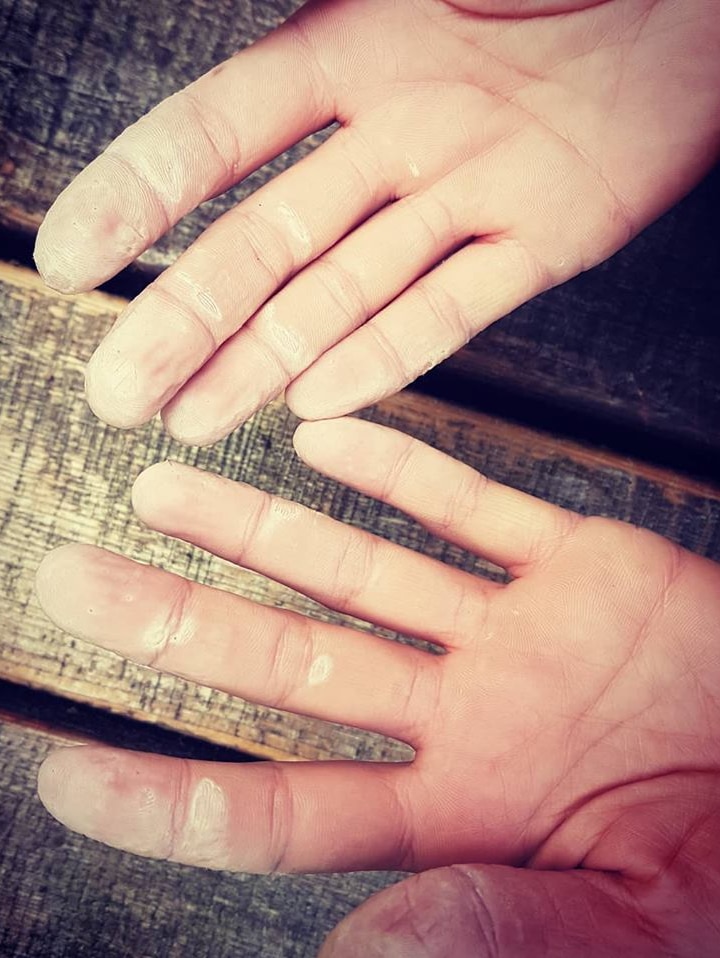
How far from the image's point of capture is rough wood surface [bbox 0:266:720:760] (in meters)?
0.82

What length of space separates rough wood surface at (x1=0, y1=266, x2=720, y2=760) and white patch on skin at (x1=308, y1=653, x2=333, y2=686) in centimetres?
16

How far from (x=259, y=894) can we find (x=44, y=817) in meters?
0.26

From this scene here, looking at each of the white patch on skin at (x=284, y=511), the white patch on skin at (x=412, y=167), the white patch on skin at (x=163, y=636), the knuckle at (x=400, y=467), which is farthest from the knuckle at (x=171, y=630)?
the white patch on skin at (x=412, y=167)

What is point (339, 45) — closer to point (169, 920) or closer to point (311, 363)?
point (311, 363)

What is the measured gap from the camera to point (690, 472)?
0.87 metres

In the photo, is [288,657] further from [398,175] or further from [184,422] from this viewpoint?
[398,175]

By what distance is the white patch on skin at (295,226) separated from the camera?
2.27 ft

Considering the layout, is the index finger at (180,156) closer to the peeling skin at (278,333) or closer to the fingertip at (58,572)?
the peeling skin at (278,333)

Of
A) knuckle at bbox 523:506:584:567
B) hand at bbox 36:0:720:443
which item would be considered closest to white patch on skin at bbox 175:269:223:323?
hand at bbox 36:0:720:443

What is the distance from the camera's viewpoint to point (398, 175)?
732 mm

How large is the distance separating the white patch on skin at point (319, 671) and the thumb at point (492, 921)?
0.18 m

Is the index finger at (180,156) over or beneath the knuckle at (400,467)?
over

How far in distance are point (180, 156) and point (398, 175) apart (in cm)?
21

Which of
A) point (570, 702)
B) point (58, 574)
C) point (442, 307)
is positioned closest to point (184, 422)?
point (58, 574)
